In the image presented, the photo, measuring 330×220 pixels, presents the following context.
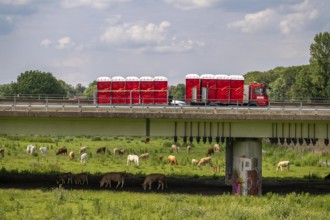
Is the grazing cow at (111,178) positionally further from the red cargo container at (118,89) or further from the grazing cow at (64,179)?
the red cargo container at (118,89)

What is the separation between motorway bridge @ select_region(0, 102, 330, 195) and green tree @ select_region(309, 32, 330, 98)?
76.5 meters

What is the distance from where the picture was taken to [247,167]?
4862cm

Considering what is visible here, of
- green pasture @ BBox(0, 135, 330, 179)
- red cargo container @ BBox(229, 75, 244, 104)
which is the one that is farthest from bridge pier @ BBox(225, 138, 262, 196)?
green pasture @ BBox(0, 135, 330, 179)

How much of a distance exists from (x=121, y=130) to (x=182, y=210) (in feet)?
40.5

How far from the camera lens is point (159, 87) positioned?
5666 cm

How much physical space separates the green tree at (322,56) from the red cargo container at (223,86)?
70.3m

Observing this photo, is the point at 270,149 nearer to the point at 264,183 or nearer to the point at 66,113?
the point at 264,183

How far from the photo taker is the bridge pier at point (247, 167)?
159 ft

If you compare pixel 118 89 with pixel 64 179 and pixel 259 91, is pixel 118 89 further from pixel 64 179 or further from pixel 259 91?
pixel 259 91

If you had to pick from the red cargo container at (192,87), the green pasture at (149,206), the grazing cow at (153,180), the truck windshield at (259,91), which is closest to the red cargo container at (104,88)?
the red cargo container at (192,87)

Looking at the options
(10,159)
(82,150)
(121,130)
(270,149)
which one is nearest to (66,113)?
(121,130)

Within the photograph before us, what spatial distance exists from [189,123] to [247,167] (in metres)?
5.91

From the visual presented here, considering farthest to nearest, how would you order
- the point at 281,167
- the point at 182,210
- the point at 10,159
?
the point at 10,159 → the point at 281,167 → the point at 182,210

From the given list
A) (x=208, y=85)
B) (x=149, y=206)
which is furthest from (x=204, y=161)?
(x=149, y=206)
